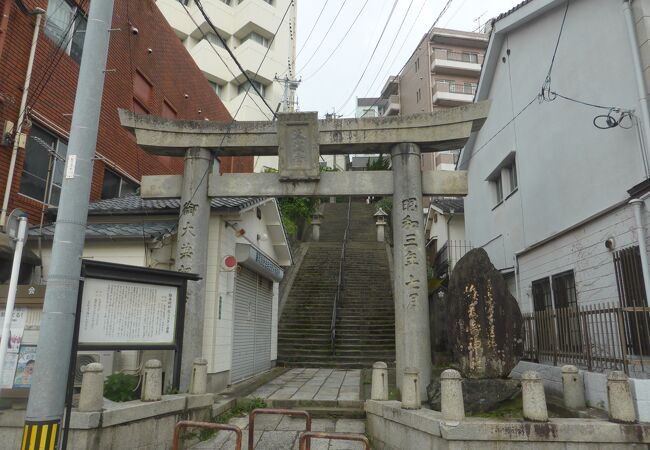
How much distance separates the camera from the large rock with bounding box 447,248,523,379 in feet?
22.9

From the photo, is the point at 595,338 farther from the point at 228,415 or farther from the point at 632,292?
the point at 228,415

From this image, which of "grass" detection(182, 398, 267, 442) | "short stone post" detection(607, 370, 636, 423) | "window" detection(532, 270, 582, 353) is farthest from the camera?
"window" detection(532, 270, 582, 353)

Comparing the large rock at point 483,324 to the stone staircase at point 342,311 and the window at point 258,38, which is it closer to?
the stone staircase at point 342,311

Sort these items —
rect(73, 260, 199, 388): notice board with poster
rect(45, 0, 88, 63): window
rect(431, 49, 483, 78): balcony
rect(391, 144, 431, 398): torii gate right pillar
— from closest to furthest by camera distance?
rect(73, 260, 199, 388): notice board with poster → rect(391, 144, 431, 398): torii gate right pillar → rect(45, 0, 88, 63): window → rect(431, 49, 483, 78): balcony

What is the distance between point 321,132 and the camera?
31.5 feet

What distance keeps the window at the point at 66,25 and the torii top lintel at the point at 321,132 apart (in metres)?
3.98

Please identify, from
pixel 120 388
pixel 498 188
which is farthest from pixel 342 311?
pixel 120 388

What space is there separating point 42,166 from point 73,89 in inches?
96.4

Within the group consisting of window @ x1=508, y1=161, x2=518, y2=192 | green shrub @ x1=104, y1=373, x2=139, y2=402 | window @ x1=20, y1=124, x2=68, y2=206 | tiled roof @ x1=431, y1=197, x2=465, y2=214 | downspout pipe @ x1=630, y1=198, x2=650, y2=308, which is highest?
tiled roof @ x1=431, y1=197, x2=465, y2=214

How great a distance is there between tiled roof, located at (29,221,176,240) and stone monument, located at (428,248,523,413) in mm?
6291

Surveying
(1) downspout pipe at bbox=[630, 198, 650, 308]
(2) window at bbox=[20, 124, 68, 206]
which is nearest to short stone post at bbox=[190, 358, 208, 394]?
(2) window at bbox=[20, 124, 68, 206]

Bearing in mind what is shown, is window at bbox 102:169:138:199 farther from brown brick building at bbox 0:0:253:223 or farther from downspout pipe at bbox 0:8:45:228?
downspout pipe at bbox 0:8:45:228

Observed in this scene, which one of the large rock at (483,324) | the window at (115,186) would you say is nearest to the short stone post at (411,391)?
the large rock at (483,324)

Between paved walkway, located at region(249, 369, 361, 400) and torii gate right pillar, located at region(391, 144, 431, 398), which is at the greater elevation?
torii gate right pillar, located at region(391, 144, 431, 398)
